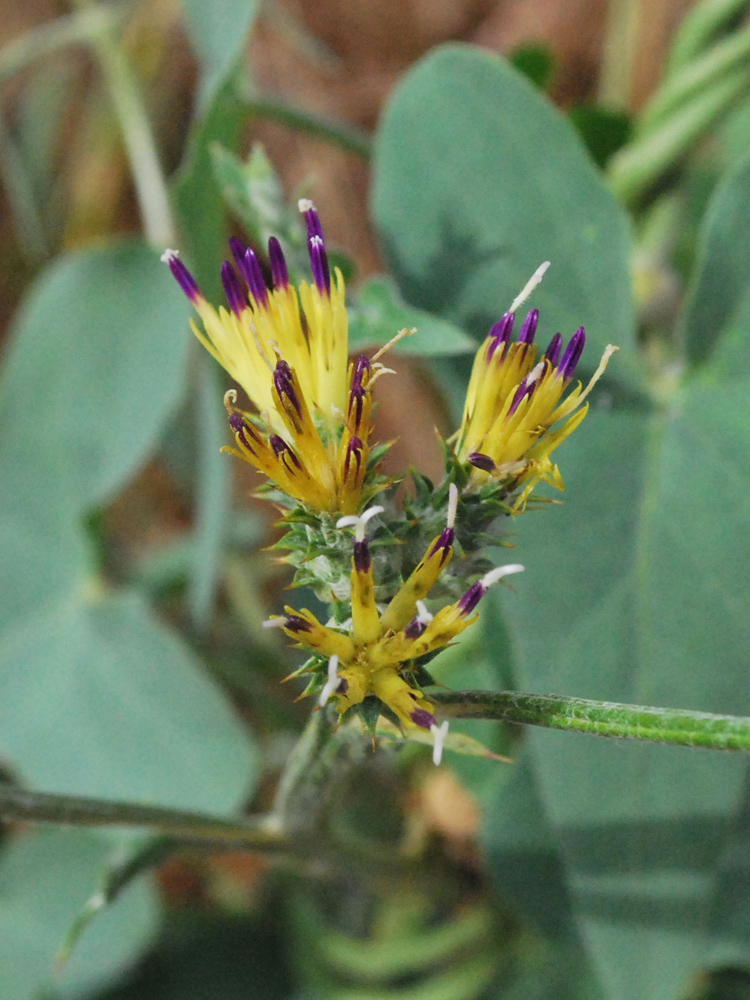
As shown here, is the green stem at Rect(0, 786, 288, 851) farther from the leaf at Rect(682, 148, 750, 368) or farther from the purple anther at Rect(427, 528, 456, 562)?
the leaf at Rect(682, 148, 750, 368)

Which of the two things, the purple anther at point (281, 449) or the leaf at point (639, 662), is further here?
the leaf at point (639, 662)

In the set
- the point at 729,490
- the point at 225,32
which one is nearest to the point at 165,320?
the point at 225,32

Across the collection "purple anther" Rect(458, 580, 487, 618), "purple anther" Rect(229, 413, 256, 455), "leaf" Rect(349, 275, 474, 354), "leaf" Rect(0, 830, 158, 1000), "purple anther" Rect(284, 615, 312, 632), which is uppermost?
"leaf" Rect(349, 275, 474, 354)

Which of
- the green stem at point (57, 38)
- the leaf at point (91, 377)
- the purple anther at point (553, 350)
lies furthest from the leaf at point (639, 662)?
the green stem at point (57, 38)

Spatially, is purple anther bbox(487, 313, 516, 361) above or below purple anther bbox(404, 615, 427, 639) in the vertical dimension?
above

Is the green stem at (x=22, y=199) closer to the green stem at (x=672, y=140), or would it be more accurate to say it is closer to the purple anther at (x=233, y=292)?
the green stem at (x=672, y=140)

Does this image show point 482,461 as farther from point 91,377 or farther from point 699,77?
point 91,377

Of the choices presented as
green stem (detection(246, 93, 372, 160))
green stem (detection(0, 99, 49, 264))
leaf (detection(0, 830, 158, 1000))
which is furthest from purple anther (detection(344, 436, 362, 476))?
green stem (detection(0, 99, 49, 264))

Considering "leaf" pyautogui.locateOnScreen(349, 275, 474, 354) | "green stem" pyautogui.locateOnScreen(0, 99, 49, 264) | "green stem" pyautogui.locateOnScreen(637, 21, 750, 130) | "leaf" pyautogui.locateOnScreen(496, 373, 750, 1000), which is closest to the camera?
"leaf" pyautogui.locateOnScreen(349, 275, 474, 354)
